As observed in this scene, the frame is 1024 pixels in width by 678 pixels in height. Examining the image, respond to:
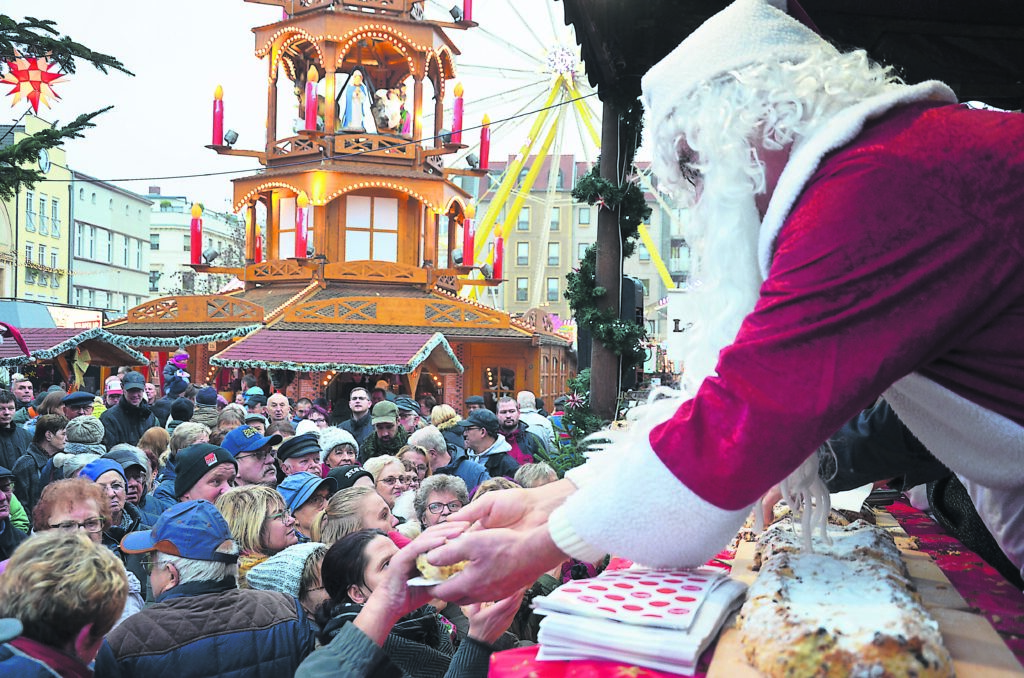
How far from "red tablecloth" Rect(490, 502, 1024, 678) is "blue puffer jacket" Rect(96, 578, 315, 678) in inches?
57.1

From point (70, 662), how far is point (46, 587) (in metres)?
0.24

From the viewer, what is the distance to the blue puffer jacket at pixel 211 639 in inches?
114

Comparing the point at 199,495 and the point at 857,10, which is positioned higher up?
the point at 857,10

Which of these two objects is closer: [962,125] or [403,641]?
[962,125]

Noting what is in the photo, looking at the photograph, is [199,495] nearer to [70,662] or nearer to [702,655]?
[70,662]

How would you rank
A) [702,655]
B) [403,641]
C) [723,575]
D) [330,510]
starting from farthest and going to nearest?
[330,510] → [403,641] → [723,575] → [702,655]

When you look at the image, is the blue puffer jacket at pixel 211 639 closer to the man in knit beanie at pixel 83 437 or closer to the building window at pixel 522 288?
the man in knit beanie at pixel 83 437

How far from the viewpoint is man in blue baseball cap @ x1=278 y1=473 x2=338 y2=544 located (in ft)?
17.5

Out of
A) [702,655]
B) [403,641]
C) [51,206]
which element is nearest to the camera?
[702,655]

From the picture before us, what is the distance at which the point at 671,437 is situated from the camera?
1.58 meters

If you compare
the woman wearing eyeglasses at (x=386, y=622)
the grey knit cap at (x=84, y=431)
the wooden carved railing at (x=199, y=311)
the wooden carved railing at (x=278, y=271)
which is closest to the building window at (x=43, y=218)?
the wooden carved railing at (x=199, y=311)

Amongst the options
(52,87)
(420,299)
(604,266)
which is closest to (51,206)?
(420,299)

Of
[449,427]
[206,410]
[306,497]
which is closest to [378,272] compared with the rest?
[206,410]

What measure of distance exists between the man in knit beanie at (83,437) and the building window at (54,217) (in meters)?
46.5
